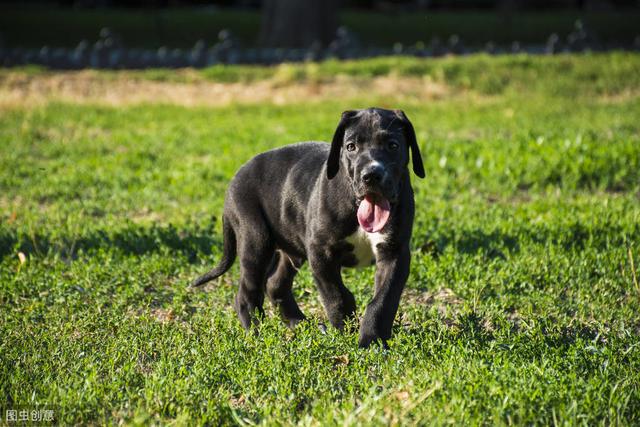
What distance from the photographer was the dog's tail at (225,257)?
19.3ft

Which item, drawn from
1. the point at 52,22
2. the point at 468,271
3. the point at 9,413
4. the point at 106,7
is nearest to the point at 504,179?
the point at 468,271

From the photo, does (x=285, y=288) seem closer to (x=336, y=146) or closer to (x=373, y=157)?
(x=336, y=146)

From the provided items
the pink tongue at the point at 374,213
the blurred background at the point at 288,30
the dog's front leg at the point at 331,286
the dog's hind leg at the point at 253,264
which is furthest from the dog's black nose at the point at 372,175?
the blurred background at the point at 288,30

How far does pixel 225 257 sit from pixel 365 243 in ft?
4.40

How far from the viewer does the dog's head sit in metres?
4.66

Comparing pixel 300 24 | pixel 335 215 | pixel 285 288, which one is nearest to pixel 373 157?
pixel 335 215

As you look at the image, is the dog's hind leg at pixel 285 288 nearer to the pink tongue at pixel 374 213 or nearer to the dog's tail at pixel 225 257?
the dog's tail at pixel 225 257

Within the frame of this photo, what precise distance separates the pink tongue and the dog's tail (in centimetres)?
138

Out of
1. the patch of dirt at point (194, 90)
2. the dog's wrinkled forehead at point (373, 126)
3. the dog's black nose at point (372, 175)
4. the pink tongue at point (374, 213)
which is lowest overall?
the patch of dirt at point (194, 90)

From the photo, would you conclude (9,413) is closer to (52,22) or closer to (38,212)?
(38,212)

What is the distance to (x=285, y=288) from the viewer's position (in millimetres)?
5859

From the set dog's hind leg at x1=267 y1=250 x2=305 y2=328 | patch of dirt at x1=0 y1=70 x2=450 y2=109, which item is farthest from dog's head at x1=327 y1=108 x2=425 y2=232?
patch of dirt at x1=0 y1=70 x2=450 y2=109

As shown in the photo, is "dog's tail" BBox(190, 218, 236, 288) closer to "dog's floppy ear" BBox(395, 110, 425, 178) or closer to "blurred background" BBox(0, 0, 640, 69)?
"dog's floppy ear" BBox(395, 110, 425, 178)

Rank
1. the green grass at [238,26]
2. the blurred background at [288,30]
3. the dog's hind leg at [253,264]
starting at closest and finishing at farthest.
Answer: the dog's hind leg at [253,264] < the blurred background at [288,30] < the green grass at [238,26]
